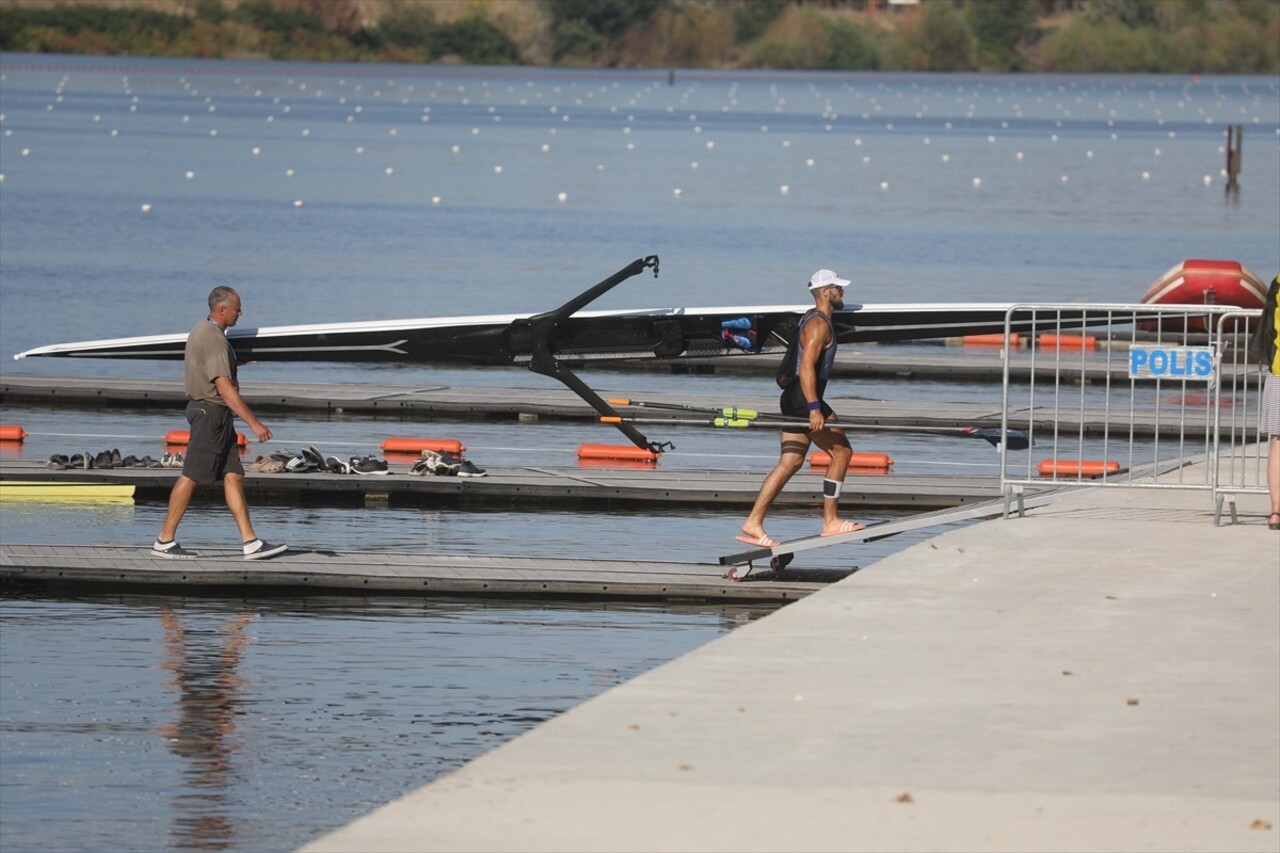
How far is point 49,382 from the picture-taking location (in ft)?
85.1

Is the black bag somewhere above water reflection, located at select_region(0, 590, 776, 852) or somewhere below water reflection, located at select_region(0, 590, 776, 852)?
above

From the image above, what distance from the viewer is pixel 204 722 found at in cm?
1237

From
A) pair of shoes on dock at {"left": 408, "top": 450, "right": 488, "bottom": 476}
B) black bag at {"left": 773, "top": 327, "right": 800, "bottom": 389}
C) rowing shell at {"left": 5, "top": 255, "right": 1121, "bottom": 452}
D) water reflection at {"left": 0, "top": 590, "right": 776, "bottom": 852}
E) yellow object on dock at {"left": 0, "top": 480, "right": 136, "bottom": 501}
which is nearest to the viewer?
water reflection at {"left": 0, "top": 590, "right": 776, "bottom": 852}

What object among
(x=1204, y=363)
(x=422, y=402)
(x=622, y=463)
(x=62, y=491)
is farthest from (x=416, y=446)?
(x=1204, y=363)

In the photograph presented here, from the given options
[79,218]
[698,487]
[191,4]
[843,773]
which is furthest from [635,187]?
[191,4]

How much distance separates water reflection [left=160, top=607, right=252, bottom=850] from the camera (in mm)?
10516

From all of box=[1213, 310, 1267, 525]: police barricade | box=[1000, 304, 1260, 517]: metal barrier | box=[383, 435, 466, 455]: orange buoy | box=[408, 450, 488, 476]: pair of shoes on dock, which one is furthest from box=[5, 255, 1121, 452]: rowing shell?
box=[383, 435, 466, 455]: orange buoy

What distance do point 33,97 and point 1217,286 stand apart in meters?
92.4

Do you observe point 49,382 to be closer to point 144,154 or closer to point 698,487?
point 698,487

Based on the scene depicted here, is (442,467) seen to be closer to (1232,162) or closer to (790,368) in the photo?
(790,368)

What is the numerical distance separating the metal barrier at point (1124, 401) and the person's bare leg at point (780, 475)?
1.31 meters

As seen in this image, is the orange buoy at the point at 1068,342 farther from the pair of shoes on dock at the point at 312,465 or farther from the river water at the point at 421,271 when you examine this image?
the pair of shoes on dock at the point at 312,465

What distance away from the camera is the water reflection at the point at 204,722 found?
10.5 m

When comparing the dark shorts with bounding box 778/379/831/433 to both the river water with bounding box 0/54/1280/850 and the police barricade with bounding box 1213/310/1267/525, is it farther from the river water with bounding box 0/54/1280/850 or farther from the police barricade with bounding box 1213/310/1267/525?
the police barricade with bounding box 1213/310/1267/525
